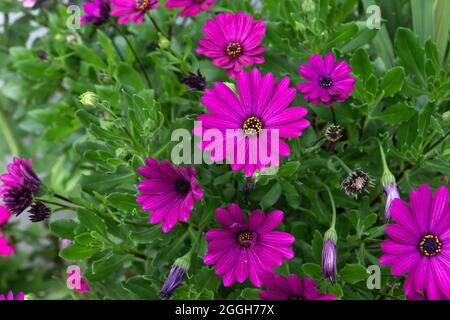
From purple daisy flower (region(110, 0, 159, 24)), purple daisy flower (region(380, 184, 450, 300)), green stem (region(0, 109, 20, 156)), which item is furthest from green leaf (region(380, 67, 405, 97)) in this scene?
green stem (region(0, 109, 20, 156))

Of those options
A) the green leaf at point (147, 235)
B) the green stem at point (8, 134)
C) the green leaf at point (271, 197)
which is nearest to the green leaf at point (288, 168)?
the green leaf at point (271, 197)

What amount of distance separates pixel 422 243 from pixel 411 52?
0.20m

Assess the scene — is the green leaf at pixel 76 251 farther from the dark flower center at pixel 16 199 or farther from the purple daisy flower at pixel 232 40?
the purple daisy flower at pixel 232 40

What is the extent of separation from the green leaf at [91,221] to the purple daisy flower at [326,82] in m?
0.22

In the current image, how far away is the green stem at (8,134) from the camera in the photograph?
1032 millimetres

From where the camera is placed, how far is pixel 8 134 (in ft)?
3.41

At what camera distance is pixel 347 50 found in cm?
59

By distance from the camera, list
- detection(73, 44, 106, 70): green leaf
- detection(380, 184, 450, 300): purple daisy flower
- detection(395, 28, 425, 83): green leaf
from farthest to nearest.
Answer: detection(73, 44, 106, 70): green leaf < detection(395, 28, 425, 83): green leaf < detection(380, 184, 450, 300): purple daisy flower

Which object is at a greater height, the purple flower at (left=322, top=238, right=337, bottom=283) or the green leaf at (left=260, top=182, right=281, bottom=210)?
the green leaf at (left=260, top=182, right=281, bottom=210)

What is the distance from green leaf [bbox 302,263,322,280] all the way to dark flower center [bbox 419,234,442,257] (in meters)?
0.09

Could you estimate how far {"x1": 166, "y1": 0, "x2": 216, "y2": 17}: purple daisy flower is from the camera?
1.84ft

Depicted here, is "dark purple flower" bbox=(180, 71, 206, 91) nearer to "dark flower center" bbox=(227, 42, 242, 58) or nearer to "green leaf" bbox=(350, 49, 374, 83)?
"dark flower center" bbox=(227, 42, 242, 58)

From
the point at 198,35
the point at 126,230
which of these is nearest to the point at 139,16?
the point at 198,35

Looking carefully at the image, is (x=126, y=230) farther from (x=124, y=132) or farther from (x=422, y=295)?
(x=422, y=295)
